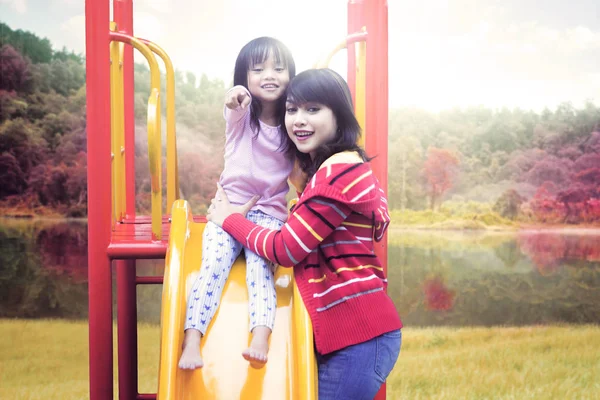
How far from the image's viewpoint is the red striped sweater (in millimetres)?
1378

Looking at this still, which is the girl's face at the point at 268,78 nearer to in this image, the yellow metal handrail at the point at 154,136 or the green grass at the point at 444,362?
the yellow metal handrail at the point at 154,136

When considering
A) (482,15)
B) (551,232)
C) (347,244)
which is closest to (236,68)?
(347,244)

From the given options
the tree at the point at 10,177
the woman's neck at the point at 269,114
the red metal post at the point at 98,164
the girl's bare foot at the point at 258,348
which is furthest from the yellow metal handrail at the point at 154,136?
the tree at the point at 10,177

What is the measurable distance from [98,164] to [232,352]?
712mm

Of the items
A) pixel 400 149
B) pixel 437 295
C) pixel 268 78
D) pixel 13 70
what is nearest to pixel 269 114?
pixel 268 78

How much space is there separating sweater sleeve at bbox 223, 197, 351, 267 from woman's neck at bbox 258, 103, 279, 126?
1.49ft

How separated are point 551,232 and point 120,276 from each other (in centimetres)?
352

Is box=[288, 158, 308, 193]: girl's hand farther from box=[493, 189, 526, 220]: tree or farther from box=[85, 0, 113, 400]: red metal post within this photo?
box=[493, 189, 526, 220]: tree

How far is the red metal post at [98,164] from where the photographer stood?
181 cm

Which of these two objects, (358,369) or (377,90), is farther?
(377,90)

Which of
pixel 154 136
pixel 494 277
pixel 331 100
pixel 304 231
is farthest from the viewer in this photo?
pixel 494 277

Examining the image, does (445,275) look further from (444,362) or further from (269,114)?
(269,114)

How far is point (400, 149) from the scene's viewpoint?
4695 mm

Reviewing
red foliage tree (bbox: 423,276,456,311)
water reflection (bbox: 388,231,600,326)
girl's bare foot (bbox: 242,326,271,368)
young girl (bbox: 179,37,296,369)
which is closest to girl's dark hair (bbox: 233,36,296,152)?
young girl (bbox: 179,37,296,369)
